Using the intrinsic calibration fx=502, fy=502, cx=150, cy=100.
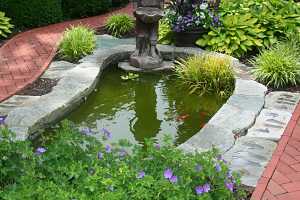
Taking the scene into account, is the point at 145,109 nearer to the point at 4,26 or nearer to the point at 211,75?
the point at 211,75

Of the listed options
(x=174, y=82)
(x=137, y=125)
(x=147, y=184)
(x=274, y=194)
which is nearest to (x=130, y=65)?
(x=174, y=82)

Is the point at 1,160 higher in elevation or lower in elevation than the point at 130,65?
higher

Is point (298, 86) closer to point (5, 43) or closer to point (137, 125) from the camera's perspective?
point (137, 125)

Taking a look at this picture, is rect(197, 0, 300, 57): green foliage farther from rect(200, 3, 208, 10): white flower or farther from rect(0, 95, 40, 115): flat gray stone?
rect(0, 95, 40, 115): flat gray stone

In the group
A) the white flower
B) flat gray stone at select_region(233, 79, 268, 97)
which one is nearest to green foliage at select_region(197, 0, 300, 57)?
the white flower

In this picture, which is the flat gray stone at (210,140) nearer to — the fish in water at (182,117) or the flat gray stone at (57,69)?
the fish in water at (182,117)

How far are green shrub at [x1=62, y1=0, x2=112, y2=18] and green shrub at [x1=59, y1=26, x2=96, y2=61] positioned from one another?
2.84 metres

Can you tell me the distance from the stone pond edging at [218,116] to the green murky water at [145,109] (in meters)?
0.18

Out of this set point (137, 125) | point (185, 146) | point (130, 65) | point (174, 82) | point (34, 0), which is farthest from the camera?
point (34, 0)

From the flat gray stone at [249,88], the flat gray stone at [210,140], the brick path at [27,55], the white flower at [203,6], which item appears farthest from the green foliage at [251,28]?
the flat gray stone at [210,140]

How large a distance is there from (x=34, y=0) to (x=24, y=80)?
305 centimetres

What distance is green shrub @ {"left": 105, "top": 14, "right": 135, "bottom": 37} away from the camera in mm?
8211

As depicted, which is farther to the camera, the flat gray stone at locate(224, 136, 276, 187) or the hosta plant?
the hosta plant

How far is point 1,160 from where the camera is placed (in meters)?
3.01
